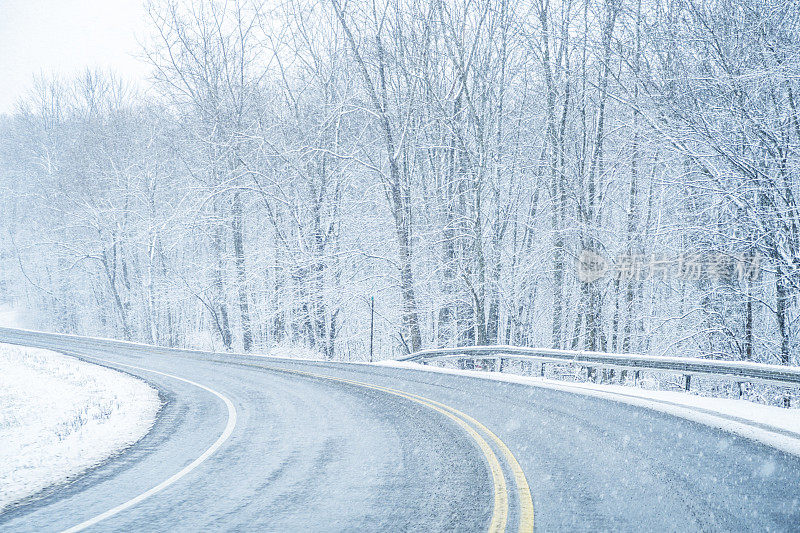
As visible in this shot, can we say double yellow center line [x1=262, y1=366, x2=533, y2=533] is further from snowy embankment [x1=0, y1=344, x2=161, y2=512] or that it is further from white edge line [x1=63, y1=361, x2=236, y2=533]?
snowy embankment [x1=0, y1=344, x2=161, y2=512]

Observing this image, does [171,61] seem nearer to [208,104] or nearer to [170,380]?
[208,104]

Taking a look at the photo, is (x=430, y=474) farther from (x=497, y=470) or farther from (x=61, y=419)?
(x=61, y=419)

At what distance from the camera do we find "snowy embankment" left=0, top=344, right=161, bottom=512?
6.70 metres

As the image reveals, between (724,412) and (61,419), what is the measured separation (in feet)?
39.9

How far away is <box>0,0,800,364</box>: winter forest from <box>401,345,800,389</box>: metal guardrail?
7.94 feet

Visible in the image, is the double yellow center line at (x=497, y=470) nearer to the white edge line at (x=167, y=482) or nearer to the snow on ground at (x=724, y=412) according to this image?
the snow on ground at (x=724, y=412)

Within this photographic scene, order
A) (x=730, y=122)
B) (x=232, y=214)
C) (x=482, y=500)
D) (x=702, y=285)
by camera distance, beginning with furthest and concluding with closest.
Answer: (x=232, y=214) < (x=702, y=285) < (x=730, y=122) < (x=482, y=500)

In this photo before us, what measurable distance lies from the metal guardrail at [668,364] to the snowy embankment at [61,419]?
964 cm

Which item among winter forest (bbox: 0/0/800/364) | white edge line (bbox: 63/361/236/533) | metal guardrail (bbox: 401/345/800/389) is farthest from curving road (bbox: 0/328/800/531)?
winter forest (bbox: 0/0/800/364)

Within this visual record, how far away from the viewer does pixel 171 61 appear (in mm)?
27281

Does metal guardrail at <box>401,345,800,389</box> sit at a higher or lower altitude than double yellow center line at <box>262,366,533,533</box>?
higher

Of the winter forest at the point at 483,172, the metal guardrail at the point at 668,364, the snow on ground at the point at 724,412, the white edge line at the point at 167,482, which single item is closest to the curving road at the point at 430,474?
the white edge line at the point at 167,482

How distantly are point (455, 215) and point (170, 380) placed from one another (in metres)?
12.0

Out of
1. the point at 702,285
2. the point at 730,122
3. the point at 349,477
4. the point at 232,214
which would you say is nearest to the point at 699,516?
the point at 349,477
